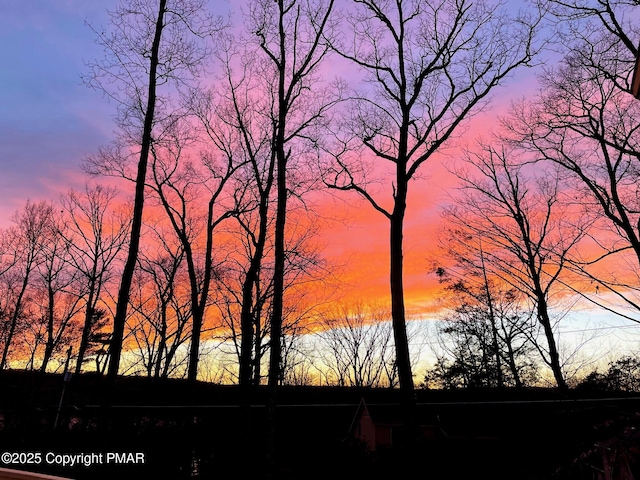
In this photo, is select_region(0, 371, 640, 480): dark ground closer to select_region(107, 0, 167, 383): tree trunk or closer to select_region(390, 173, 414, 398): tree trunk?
select_region(107, 0, 167, 383): tree trunk

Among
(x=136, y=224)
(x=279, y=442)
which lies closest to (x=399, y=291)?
(x=136, y=224)

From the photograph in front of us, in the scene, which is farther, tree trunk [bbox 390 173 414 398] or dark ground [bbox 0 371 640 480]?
tree trunk [bbox 390 173 414 398]

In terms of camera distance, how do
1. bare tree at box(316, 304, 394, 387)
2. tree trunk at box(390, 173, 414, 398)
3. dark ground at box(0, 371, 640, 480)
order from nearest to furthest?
dark ground at box(0, 371, 640, 480), tree trunk at box(390, 173, 414, 398), bare tree at box(316, 304, 394, 387)

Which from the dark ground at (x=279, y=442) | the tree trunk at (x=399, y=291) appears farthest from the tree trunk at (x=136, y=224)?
the tree trunk at (x=399, y=291)

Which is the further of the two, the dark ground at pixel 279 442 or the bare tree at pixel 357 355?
the bare tree at pixel 357 355

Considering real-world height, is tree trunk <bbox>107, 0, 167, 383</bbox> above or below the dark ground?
above

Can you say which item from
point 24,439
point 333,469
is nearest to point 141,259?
point 24,439

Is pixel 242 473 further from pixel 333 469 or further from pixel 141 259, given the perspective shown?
pixel 141 259

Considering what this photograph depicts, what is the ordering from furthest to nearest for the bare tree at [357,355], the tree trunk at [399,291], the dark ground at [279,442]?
the bare tree at [357,355]
the tree trunk at [399,291]
the dark ground at [279,442]

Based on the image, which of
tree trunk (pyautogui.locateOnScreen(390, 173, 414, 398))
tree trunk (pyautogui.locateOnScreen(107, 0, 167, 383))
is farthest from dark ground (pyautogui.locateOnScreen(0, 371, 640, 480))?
tree trunk (pyautogui.locateOnScreen(390, 173, 414, 398))

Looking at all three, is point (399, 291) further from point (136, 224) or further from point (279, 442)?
point (279, 442)

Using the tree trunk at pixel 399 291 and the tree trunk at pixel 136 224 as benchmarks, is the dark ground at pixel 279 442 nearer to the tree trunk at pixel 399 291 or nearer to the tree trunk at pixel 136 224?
the tree trunk at pixel 136 224

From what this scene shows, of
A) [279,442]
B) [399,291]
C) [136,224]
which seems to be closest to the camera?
[136,224]

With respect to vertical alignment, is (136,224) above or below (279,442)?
above
